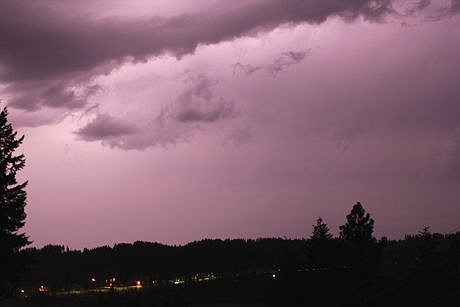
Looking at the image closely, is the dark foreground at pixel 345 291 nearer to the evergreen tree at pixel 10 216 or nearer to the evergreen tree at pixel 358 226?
the evergreen tree at pixel 358 226

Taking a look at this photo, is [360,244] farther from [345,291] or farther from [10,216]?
[10,216]

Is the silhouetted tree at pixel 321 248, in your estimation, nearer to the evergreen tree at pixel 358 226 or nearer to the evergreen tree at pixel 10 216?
the evergreen tree at pixel 358 226

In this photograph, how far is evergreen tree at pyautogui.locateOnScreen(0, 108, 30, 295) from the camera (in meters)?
31.5

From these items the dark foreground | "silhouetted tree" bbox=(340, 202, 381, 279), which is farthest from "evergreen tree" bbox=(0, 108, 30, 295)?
"silhouetted tree" bbox=(340, 202, 381, 279)

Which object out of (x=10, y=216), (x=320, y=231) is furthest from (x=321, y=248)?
(x=10, y=216)

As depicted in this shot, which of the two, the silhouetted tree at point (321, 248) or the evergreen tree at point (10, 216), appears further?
the silhouetted tree at point (321, 248)

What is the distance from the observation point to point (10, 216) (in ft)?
105

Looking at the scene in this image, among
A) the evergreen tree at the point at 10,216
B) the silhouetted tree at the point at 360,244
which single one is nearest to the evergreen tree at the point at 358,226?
the silhouetted tree at the point at 360,244

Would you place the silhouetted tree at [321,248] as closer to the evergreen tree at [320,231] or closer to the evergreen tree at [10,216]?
the evergreen tree at [320,231]

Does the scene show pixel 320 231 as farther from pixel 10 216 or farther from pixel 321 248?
pixel 10 216

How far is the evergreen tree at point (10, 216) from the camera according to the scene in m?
31.5

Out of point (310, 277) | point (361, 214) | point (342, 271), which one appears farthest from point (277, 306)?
point (361, 214)

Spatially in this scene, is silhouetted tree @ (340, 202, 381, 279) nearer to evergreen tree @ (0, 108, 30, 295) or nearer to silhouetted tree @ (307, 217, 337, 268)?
silhouetted tree @ (307, 217, 337, 268)

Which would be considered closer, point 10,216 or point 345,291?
point 10,216
